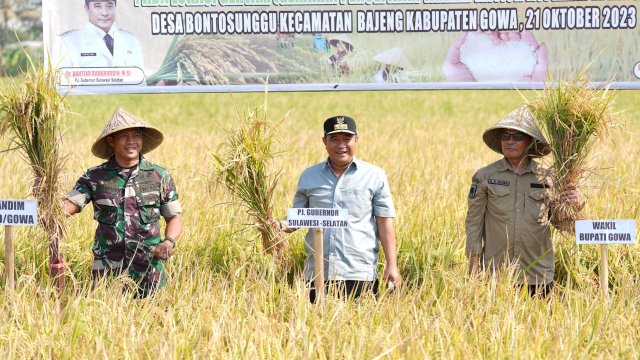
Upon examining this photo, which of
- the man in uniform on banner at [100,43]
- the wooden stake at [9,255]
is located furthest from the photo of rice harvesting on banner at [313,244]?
the man in uniform on banner at [100,43]

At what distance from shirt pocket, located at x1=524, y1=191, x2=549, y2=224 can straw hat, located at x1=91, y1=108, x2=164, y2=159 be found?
198 cm

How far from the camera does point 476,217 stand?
16.7ft

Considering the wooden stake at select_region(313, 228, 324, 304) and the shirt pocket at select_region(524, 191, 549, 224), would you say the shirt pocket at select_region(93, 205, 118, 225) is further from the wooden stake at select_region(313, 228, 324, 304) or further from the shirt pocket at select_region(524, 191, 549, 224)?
the shirt pocket at select_region(524, 191, 549, 224)

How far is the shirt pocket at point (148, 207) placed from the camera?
4.88 m

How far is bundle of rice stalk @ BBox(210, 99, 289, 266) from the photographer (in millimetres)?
5098

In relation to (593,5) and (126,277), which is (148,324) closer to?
(126,277)

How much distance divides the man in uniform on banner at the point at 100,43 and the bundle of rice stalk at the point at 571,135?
2.79 m

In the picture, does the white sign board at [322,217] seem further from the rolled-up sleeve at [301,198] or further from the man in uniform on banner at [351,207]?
the rolled-up sleeve at [301,198]

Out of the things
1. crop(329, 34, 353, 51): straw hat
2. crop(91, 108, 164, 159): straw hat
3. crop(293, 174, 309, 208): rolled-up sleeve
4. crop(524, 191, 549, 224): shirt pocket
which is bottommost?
crop(524, 191, 549, 224): shirt pocket

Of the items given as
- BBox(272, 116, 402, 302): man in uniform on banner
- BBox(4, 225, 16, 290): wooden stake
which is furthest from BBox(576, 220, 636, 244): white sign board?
BBox(4, 225, 16, 290): wooden stake

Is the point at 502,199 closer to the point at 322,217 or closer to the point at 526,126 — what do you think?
the point at 526,126

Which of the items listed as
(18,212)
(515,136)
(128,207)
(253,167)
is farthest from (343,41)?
(18,212)

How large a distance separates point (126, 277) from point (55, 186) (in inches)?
25.1

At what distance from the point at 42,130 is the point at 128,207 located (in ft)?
1.94
